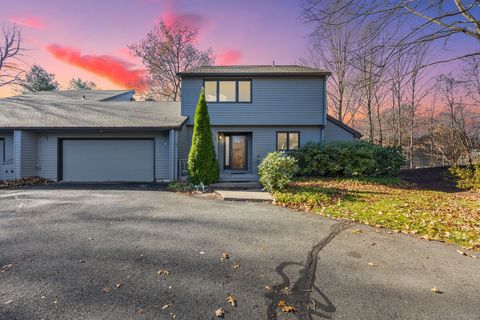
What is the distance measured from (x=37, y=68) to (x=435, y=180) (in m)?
43.3

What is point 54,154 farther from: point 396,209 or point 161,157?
point 396,209

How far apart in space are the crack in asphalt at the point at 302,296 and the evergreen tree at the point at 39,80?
37.0m

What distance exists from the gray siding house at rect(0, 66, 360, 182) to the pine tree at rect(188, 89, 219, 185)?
1.41 m

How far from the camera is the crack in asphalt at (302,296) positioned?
2.26 metres

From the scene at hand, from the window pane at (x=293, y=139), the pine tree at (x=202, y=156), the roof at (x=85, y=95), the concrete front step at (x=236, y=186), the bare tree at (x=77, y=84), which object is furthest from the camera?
the bare tree at (x=77, y=84)

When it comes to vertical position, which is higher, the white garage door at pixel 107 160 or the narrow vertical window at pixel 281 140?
the narrow vertical window at pixel 281 140

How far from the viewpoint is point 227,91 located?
42.8 feet

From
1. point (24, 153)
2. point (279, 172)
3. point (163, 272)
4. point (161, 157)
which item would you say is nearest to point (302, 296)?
point (163, 272)

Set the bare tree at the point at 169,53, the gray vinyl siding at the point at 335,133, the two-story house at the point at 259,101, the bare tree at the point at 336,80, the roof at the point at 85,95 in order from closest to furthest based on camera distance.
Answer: the two-story house at the point at 259,101 → the gray vinyl siding at the point at 335,133 → the roof at the point at 85,95 → the bare tree at the point at 336,80 → the bare tree at the point at 169,53

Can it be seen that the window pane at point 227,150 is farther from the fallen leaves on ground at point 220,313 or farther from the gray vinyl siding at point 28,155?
the fallen leaves on ground at point 220,313

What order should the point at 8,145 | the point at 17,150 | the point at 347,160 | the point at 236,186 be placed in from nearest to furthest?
the point at 236,186 < the point at 17,150 < the point at 347,160 < the point at 8,145

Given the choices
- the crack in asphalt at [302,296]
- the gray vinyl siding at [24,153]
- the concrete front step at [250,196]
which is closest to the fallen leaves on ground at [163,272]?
the crack in asphalt at [302,296]

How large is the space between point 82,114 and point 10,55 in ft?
62.4

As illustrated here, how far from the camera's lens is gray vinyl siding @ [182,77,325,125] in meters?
12.8
